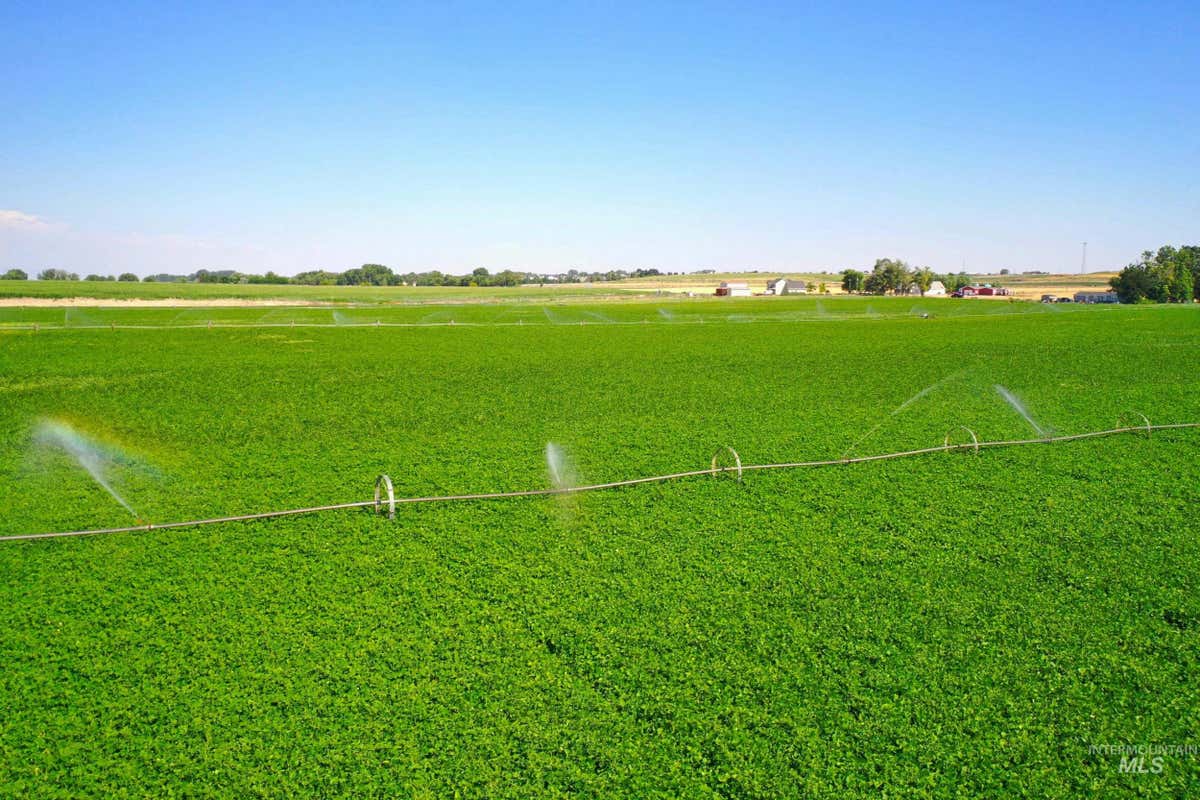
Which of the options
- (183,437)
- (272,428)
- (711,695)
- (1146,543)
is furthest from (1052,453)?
(183,437)

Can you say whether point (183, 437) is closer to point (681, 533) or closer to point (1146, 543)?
point (681, 533)

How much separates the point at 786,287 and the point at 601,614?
4207 inches

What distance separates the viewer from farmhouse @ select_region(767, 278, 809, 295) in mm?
102875

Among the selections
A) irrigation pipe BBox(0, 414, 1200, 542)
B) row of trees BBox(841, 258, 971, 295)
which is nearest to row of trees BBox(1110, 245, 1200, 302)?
row of trees BBox(841, 258, 971, 295)

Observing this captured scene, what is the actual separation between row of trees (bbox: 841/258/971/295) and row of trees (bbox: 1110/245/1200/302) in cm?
2572

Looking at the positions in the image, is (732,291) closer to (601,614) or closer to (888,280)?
(888,280)

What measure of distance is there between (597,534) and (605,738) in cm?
255

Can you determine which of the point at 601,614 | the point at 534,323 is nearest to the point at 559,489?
the point at 601,614

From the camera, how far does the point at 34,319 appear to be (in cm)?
3516

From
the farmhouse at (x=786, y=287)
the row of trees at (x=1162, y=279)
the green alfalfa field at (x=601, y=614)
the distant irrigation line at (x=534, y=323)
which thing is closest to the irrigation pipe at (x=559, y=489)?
the green alfalfa field at (x=601, y=614)

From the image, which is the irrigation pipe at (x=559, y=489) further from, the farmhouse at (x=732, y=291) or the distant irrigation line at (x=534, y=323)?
the farmhouse at (x=732, y=291)

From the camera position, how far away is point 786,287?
348ft

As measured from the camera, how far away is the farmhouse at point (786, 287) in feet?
338

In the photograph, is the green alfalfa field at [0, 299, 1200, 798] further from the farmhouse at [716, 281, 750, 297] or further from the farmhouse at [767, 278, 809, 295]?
the farmhouse at [767, 278, 809, 295]
